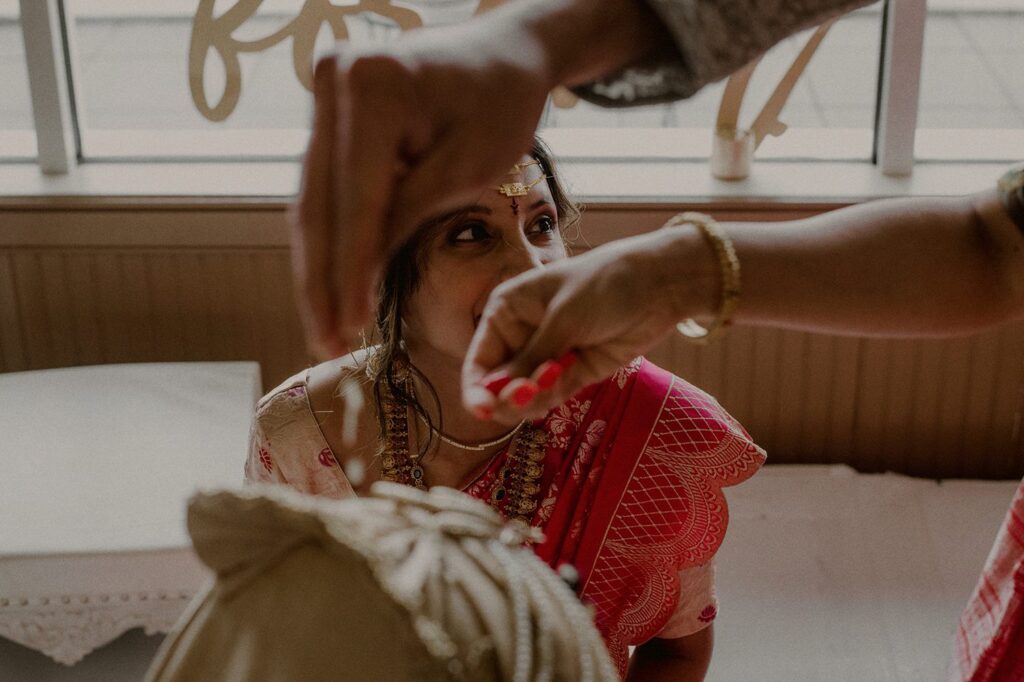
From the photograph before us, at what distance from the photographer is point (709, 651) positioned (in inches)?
55.8

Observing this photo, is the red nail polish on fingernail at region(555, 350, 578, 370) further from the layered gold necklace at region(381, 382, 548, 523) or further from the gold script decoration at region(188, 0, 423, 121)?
the gold script decoration at region(188, 0, 423, 121)

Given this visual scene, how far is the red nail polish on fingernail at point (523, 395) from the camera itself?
65 centimetres

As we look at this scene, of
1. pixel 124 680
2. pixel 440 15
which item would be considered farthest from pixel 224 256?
pixel 124 680

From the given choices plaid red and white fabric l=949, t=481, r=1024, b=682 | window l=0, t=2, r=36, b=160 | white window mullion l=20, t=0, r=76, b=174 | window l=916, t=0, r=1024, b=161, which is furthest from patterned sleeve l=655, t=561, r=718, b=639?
window l=0, t=2, r=36, b=160

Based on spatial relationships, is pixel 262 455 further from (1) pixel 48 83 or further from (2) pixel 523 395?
(1) pixel 48 83

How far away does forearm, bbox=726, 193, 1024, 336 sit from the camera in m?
0.68

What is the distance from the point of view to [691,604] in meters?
1.38

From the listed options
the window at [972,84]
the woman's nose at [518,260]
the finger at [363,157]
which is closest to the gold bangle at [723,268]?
the finger at [363,157]

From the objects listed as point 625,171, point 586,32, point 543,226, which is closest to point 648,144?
point 625,171

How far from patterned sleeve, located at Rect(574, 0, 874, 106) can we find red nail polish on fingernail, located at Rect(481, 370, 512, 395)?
6.5 inches

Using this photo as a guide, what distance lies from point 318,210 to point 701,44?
0.76 ft

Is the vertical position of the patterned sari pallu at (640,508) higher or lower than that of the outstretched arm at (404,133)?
lower

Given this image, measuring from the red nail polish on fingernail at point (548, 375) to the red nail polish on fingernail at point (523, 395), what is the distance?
0.06ft

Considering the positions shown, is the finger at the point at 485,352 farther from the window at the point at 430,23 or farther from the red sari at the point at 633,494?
the window at the point at 430,23
